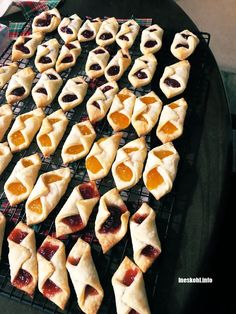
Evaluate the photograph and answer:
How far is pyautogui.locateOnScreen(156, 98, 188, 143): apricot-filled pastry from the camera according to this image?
1.98 m

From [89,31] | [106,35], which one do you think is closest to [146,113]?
[106,35]

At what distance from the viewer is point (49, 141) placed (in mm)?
2104

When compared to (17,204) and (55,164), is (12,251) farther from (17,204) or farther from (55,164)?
(55,164)

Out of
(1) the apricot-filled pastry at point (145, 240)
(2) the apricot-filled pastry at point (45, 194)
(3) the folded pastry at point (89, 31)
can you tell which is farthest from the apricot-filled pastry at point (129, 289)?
(3) the folded pastry at point (89, 31)

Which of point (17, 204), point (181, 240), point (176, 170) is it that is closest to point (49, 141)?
point (17, 204)

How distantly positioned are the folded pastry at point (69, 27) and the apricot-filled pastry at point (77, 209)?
126 centimetres

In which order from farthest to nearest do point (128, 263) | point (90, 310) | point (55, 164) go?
point (55, 164)
point (128, 263)
point (90, 310)

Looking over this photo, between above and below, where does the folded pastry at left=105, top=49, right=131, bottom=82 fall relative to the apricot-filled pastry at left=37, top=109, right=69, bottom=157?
above

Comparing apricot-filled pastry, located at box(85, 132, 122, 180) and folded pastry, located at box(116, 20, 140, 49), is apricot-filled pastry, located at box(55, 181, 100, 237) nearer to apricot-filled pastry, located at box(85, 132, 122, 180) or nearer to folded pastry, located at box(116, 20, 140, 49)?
apricot-filled pastry, located at box(85, 132, 122, 180)

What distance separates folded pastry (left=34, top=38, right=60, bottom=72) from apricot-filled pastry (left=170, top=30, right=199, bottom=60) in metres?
0.83

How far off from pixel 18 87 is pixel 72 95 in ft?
1.26

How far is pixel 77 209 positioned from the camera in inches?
71.2

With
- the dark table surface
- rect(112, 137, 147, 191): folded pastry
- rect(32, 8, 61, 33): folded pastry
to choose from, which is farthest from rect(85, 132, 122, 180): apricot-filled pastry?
rect(32, 8, 61, 33): folded pastry

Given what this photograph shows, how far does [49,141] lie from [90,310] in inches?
39.5
